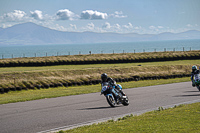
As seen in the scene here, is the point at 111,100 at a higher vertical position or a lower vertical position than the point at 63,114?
higher

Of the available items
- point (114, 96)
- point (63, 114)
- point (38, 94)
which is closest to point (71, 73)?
point (38, 94)

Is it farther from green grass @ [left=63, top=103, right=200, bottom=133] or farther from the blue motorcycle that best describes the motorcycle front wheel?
green grass @ [left=63, top=103, right=200, bottom=133]

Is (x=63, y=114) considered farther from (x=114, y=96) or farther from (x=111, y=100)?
(x=114, y=96)

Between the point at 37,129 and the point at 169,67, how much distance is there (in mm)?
36579

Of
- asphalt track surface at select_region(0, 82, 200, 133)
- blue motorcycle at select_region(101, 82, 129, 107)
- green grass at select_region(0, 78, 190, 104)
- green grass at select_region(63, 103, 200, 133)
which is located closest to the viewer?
green grass at select_region(63, 103, 200, 133)

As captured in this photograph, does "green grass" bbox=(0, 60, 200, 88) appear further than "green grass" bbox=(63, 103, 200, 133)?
Yes

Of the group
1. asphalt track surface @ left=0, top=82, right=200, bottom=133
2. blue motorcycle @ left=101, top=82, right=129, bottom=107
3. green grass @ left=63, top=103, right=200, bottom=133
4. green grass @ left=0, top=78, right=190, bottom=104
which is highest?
blue motorcycle @ left=101, top=82, right=129, bottom=107

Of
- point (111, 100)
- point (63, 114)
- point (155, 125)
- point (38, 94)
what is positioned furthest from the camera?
point (38, 94)

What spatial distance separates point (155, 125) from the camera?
9.52m

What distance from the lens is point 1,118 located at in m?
12.2

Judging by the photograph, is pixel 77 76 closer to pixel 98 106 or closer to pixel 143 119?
pixel 98 106

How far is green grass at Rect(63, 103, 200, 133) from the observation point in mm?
8859

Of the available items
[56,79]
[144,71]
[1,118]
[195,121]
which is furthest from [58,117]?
[144,71]

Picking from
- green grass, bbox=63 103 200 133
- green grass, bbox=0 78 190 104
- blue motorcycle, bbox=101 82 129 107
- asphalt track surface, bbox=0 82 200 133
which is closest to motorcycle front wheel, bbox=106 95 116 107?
blue motorcycle, bbox=101 82 129 107
